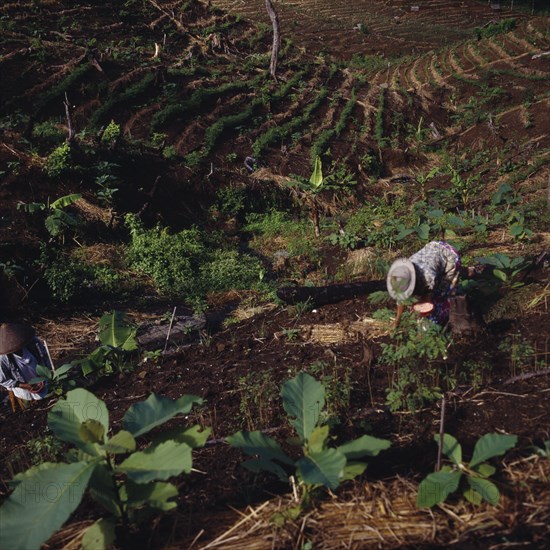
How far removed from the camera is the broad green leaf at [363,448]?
2.13 meters

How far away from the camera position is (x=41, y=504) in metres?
1.81

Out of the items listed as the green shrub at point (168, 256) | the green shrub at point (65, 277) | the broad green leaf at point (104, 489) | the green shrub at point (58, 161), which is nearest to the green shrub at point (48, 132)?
the green shrub at point (58, 161)

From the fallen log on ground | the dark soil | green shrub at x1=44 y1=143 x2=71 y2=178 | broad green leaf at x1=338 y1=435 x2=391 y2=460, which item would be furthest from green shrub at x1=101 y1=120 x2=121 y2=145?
broad green leaf at x1=338 y1=435 x2=391 y2=460

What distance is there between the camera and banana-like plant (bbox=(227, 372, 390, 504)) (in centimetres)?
202

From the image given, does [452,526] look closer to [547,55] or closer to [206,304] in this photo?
[206,304]

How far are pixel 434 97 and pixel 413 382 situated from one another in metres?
15.8

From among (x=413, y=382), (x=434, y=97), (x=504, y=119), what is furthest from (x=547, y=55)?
(x=413, y=382)

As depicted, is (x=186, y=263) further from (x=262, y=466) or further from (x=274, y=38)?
(x=274, y=38)

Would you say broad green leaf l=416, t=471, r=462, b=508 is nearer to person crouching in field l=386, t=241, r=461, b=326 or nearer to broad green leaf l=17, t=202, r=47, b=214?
person crouching in field l=386, t=241, r=461, b=326

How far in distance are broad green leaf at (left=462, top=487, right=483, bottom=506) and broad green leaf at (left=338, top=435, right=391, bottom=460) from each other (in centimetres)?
41

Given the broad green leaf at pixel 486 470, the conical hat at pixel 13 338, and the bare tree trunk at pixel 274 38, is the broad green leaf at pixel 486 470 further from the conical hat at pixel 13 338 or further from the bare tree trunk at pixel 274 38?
the bare tree trunk at pixel 274 38

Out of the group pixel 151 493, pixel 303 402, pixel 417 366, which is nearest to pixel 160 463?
pixel 151 493

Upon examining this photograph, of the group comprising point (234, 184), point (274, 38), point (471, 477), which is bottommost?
point (234, 184)

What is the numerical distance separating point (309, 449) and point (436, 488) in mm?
529
